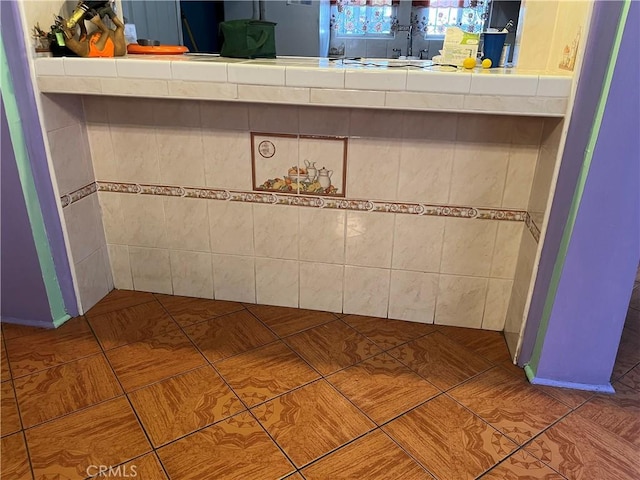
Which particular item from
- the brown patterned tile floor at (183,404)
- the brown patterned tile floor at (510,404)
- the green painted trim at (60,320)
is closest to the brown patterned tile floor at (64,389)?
the brown patterned tile floor at (183,404)

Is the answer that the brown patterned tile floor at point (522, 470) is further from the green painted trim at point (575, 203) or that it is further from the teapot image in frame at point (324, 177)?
the teapot image in frame at point (324, 177)

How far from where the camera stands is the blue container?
1720mm

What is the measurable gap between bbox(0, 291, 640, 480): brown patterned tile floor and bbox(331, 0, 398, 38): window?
301cm

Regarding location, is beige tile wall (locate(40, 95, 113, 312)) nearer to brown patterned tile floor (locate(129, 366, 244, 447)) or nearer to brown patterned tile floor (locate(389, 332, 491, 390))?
brown patterned tile floor (locate(129, 366, 244, 447))

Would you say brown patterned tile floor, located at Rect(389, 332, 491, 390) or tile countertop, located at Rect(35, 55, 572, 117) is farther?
brown patterned tile floor, located at Rect(389, 332, 491, 390)

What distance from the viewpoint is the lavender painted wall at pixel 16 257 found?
5.62ft

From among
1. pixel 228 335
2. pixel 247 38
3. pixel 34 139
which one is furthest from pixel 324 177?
pixel 34 139

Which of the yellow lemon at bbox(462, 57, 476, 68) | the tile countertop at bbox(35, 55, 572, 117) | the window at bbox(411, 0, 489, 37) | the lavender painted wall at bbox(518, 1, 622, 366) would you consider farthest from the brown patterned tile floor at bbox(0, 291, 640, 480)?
the window at bbox(411, 0, 489, 37)

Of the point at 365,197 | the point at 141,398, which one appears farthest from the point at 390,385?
the point at 141,398

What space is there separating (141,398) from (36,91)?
1.14 m

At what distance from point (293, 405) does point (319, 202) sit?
792mm

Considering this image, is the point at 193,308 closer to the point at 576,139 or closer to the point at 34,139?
the point at 34,139

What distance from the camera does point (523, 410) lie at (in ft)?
5.00

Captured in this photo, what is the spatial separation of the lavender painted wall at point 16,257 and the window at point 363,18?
3.14 m
